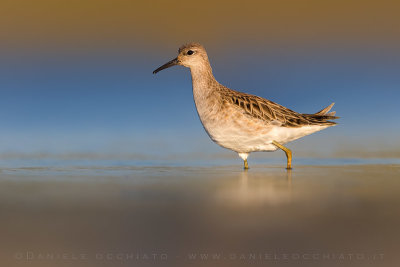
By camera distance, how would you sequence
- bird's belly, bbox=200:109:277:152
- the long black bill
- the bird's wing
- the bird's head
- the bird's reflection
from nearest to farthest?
1. the bird's reflection
2. bird's belly, bbox=200:109:277:152
3. the bird's wing
4. the bird's head
5. the long black bill

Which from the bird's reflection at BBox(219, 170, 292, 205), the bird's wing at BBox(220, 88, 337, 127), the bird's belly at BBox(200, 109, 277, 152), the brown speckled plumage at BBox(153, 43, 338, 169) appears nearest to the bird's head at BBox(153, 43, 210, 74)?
the brown speckled plumage at BBox(153, 43, 338, 169)

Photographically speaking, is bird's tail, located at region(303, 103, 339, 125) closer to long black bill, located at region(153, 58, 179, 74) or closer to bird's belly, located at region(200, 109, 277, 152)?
bird's belly, located at region(200, 109, 277, 152)

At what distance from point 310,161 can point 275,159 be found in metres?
1.09

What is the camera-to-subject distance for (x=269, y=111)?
12438mm

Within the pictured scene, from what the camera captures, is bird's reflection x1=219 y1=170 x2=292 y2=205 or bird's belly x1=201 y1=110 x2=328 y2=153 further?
bird's belly x1=201 y1=110 x2=328 y2=153

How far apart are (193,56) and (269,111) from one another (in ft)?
8.00

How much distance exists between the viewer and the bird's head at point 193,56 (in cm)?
1297

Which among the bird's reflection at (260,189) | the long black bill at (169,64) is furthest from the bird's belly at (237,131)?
the long black bill at (169,64)

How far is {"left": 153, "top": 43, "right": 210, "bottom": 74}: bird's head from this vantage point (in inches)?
511

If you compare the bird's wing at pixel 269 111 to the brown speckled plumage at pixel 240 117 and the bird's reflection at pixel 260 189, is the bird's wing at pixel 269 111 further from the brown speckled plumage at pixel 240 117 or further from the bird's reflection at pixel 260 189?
the bird's reflection at pixel 260 189

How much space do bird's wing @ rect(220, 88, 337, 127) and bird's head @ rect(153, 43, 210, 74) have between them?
0.99 metres

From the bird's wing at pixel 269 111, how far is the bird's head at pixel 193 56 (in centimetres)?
99

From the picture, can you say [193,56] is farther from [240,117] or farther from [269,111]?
[269,111]

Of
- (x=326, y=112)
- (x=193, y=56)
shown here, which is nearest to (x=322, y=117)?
(x=326, y=112)
